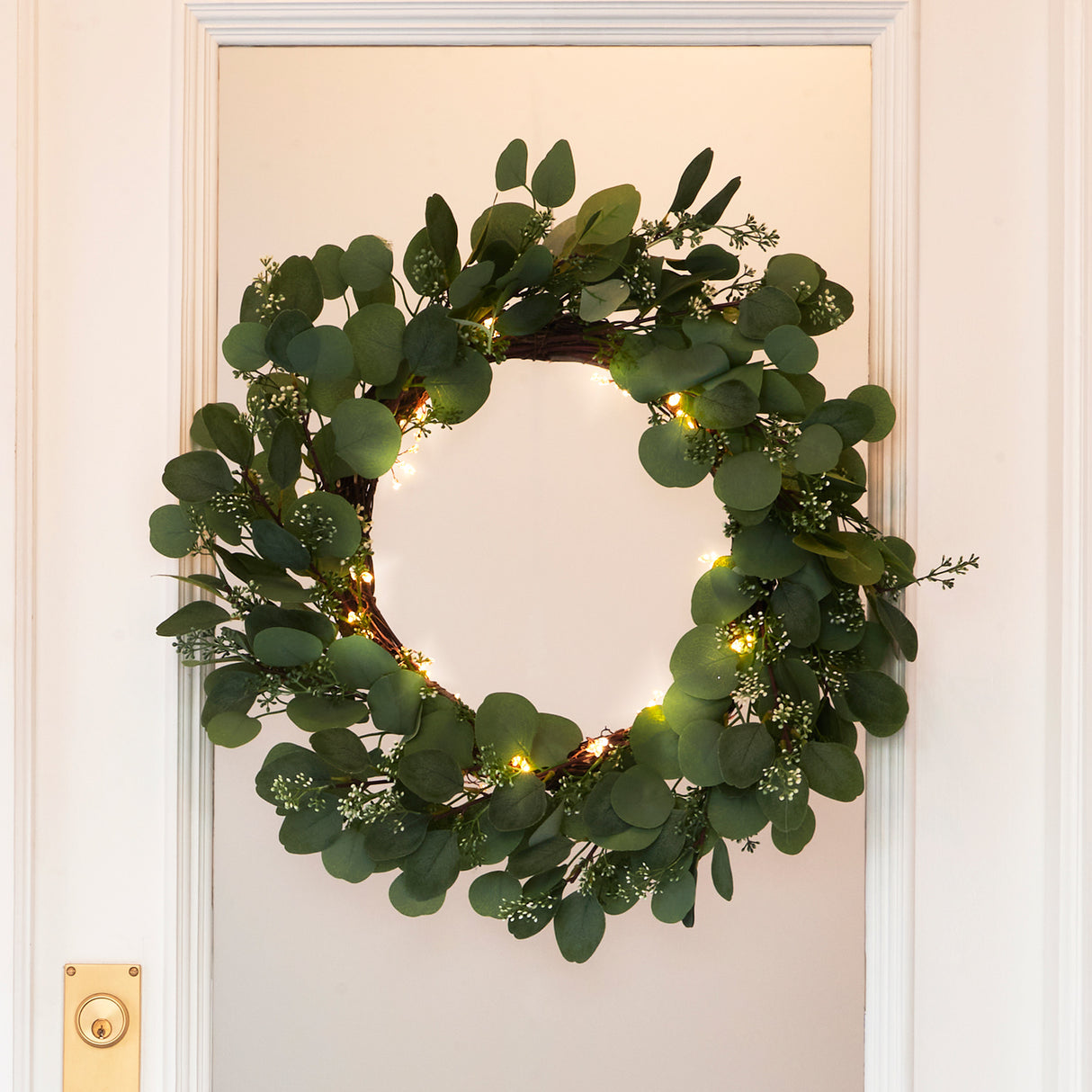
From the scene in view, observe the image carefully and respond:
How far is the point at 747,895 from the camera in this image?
3.12 ft

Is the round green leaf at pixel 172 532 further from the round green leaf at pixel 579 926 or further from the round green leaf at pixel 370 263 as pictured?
the round green leaf at pixel 579 926

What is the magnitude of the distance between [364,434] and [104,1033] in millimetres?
659

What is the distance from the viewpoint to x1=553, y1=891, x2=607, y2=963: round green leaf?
2.74ft

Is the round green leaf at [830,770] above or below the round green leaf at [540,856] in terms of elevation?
above

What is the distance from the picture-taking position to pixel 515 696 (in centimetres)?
84

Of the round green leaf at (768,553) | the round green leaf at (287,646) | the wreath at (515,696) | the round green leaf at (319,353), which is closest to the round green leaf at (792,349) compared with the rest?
the wreath at (515,696)

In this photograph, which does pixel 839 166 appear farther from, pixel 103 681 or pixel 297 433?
pixel 103 681

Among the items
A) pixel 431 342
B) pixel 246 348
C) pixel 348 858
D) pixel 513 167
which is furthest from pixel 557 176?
pixel 348 858

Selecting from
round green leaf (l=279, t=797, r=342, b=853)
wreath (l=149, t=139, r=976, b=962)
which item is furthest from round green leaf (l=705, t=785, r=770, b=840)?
round green leaf (l=279, t=797, r=342, b=853)

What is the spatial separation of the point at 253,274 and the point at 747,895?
0.81 meters

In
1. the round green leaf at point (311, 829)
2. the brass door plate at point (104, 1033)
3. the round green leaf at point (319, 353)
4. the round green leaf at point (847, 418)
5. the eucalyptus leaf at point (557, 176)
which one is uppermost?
the eucalyptus leaf at point (557, 176)

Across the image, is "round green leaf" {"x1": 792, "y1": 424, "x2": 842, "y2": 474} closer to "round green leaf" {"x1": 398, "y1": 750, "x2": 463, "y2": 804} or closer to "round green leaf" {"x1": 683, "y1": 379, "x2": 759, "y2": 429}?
"round green leaf" {"x1": 683, "y1": 379, "x2": 759, "y2": 429}

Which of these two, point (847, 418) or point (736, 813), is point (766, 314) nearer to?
point (847, 418)

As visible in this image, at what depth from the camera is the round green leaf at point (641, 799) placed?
797 millimetres
